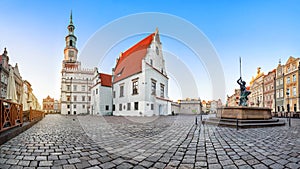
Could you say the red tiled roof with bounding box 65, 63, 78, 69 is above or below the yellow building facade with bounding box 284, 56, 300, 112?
above

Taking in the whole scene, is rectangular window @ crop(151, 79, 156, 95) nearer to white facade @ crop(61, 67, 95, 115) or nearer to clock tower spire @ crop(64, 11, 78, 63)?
white facade @ crop(61, 67, 95, 115)

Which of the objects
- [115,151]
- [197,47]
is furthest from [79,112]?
[115,151]

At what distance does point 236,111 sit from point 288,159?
26.5 feet

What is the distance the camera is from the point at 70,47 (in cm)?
6347

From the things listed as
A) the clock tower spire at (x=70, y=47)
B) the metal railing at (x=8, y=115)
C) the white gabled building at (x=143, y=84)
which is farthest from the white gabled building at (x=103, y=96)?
the clock tower spire at (x=70, y=47)

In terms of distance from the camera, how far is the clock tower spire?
206 feet

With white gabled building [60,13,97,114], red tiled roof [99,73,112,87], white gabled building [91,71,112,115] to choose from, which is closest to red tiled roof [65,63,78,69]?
white gabled building [60,13,97,114]

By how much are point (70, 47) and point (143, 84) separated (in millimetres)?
50063

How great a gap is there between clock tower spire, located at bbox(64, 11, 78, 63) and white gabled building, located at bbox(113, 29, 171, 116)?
3674 centimetres

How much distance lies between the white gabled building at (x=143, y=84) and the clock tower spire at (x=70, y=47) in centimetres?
3674

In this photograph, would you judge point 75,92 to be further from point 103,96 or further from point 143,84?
point 143,84

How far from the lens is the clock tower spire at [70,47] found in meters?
62.7

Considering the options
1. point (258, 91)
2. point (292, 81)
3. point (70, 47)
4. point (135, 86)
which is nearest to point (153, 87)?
point (135, 86)

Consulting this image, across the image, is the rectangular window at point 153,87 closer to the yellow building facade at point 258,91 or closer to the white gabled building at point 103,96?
the white gabled building at point 103,96
